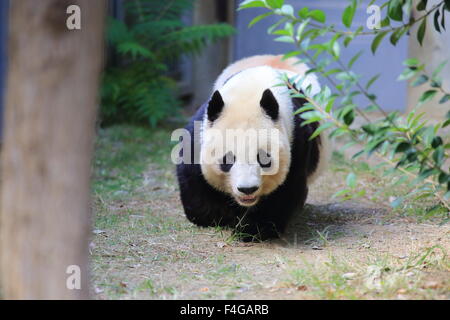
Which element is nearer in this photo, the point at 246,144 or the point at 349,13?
the point at 349,13

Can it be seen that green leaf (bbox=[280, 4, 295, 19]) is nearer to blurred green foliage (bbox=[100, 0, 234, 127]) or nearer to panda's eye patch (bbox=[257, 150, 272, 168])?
panda's eye patch (bbox=[257, 150, 272, 168])

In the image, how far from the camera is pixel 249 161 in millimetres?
4449

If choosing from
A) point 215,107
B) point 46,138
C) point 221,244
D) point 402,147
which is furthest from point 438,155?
point 46,138

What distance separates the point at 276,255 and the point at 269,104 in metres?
1.11

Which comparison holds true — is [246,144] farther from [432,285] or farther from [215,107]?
[432,285]

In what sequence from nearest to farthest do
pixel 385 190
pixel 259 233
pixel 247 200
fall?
pixel 247 200
pixel 259 233
pixel 385 190

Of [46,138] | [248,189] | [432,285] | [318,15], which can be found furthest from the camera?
[248,189]

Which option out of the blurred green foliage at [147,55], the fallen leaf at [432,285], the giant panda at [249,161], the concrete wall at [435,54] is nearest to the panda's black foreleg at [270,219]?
the giant panda at [249,161]

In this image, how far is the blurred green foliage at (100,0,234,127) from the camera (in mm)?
9203

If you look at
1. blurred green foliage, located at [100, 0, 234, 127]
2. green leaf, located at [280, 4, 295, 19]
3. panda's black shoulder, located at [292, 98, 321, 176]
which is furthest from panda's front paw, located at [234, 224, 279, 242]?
blurred green foliage, located at [100, 0, 234, 127]

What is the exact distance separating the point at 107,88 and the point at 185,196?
14.2 ft
